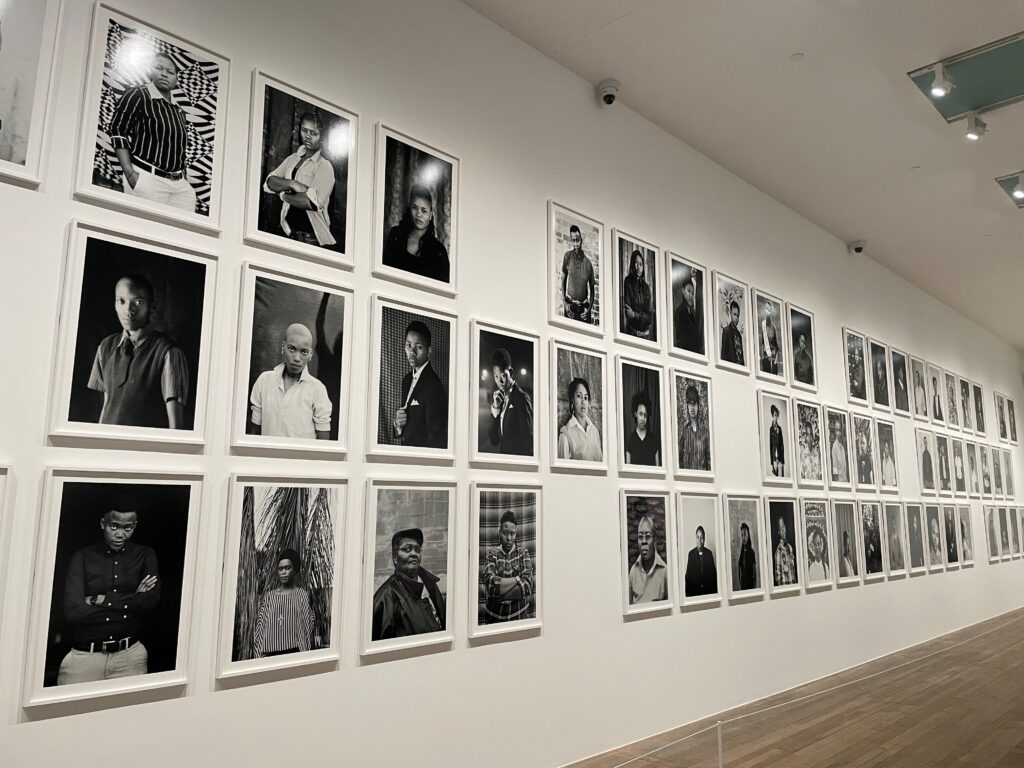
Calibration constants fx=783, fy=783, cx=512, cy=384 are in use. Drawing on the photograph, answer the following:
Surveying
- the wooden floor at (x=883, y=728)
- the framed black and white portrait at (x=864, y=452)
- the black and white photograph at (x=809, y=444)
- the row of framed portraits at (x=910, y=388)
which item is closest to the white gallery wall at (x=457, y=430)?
the wooden floor at (x=883, y=728)

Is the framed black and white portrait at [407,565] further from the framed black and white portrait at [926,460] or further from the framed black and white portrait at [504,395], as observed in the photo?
the framed black and white portrait at [926,460]

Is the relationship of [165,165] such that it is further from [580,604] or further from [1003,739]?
[1003,739]

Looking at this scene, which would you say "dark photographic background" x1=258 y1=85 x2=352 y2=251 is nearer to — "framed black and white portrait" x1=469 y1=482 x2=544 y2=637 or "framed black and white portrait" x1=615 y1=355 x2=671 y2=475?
"framed black and white portrait" x1=469 y1=482 x2=544 y2=637

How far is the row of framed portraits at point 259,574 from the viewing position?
12.5 feet

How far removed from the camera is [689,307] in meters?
8.15

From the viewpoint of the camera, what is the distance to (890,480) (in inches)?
456

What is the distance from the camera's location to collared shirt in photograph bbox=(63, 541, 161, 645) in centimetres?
381

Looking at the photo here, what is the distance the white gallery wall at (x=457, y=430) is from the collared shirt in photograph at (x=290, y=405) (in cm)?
18

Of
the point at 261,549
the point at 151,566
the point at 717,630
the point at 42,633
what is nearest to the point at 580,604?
the point at 717,630

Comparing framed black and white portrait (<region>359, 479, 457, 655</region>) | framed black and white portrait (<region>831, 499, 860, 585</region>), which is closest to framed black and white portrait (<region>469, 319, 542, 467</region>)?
framed black and white portrait (<region>359, 479, 457, 655</region>)

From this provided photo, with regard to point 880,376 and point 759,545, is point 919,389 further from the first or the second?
point 759,545

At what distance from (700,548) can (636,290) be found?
2624 mm

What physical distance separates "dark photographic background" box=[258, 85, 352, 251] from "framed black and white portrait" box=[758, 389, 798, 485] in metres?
5.65

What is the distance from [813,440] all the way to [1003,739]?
589cm
